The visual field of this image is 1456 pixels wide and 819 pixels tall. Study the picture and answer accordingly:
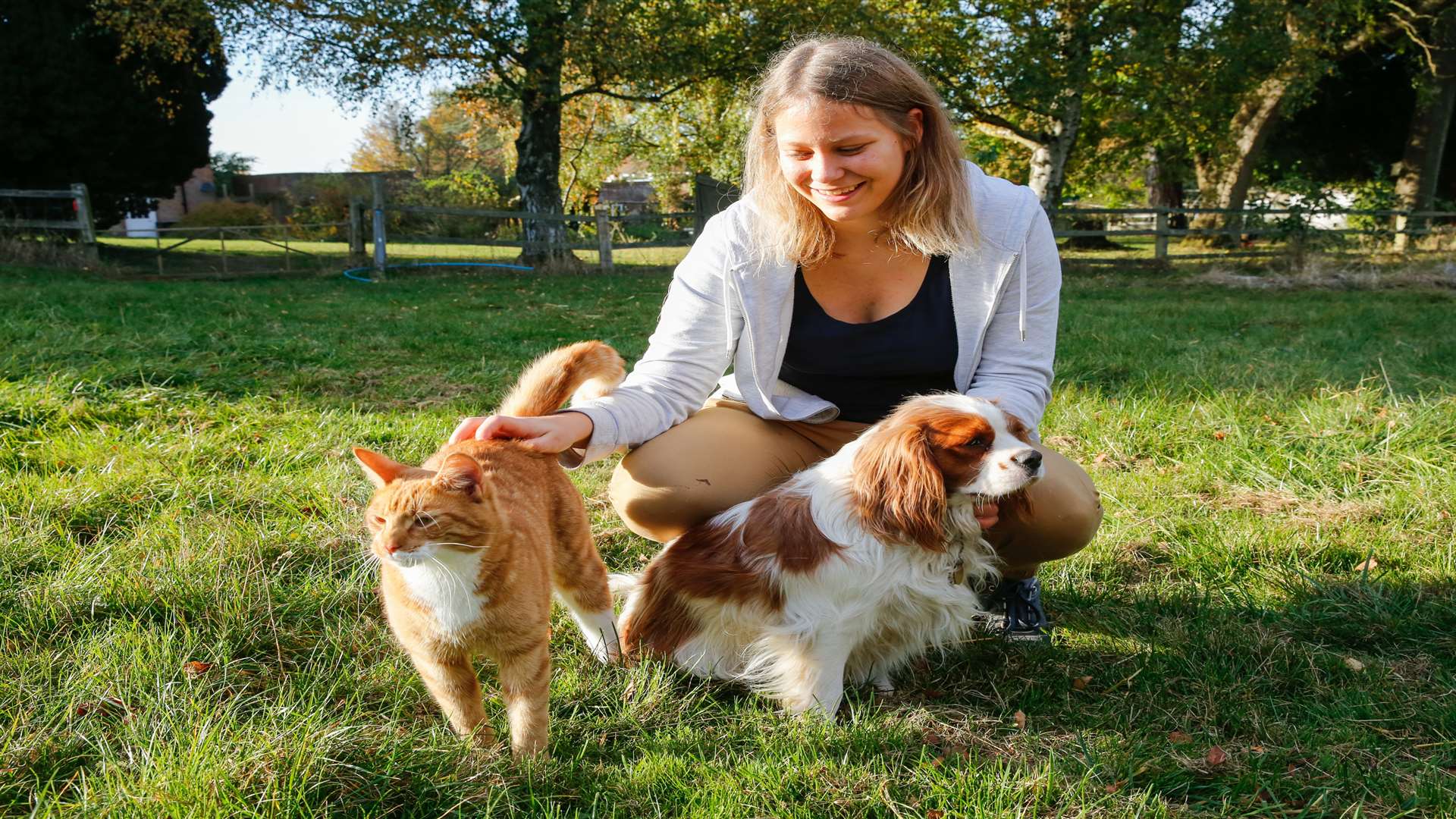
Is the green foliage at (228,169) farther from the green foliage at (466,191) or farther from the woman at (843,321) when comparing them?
the woman at (843,321)

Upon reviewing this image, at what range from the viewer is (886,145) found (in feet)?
8.71

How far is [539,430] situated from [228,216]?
91.7ft

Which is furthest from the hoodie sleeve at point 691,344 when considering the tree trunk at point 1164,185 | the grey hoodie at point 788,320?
the tree trunk at point 1164,185

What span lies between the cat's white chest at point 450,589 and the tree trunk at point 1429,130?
19.4 metres

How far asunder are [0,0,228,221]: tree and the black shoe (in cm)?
1512

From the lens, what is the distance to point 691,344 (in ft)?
9.70

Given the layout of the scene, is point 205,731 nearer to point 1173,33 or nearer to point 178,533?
point 178,533

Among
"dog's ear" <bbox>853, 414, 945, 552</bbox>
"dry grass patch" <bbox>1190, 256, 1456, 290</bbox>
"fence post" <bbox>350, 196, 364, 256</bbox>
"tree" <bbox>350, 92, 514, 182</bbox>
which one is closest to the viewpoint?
"dog's ear" <bbox>853, 414, 945, 552</bbox>

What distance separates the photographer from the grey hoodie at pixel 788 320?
2.87m

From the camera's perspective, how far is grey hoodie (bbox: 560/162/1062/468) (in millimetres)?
2867

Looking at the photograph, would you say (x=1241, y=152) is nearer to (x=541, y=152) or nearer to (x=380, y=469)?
(x=541, y=152)

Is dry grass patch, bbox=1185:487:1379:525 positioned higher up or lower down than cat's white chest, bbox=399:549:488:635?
lower down

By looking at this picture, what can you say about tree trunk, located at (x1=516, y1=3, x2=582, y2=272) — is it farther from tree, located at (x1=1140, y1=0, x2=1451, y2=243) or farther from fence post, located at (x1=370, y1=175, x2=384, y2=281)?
tree, located at (x1=1140, y1=0, x2=1451, y2=243)

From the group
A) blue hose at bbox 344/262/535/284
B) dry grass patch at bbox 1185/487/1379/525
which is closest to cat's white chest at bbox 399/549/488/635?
dry grass patch at bbox 1185/487/1379/525
